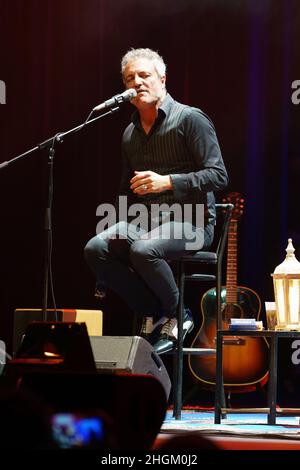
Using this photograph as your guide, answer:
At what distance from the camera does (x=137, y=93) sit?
3357 millimetres

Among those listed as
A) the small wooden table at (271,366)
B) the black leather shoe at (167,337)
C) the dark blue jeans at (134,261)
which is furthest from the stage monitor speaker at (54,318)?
the small wooden table at (271,366)

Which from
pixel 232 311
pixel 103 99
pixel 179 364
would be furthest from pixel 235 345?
pixel 103 99

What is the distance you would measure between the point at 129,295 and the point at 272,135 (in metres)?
1.64

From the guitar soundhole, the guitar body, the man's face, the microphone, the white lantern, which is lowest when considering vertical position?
the guitar body

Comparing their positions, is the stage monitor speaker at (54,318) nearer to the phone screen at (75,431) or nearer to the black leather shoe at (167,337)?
the black leather shoe at (167,337)

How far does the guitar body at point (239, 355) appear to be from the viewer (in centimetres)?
412

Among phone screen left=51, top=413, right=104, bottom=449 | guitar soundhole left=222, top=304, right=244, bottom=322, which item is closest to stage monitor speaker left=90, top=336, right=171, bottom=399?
phone screen left=51, top=413, right=104, bottom=449

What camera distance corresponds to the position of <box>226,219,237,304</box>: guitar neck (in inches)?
163

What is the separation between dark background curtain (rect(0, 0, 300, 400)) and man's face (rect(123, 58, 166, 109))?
1.16 meters

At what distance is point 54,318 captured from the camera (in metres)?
3.38

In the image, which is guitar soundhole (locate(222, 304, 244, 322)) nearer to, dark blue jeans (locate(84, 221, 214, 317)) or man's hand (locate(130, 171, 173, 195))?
dark blue jeans (locate(84, 221, 214, 317))

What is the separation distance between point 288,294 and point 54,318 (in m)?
1.02

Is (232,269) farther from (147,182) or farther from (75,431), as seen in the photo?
(75,431)
